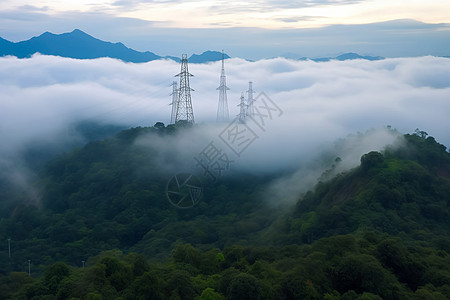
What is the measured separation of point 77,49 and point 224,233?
144 meters

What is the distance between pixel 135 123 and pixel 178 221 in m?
49.7

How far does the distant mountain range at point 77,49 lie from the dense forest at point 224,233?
109 m

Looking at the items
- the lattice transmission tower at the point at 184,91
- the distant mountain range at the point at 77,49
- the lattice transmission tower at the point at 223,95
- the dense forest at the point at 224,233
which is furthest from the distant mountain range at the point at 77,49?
the lattice transmission tower at the point at 184,91

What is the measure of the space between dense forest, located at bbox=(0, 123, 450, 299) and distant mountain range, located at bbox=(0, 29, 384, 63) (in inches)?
4289

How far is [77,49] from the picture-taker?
16300 cm

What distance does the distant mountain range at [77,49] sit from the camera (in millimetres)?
151875

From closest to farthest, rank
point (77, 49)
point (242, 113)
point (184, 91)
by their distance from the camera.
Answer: point (184, 91) → point (242, 113) → point (77, 49)

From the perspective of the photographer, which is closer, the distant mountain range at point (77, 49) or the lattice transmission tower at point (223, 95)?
the lattice transmission tower at point (223, 95)

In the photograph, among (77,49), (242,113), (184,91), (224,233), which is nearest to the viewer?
(224,233)

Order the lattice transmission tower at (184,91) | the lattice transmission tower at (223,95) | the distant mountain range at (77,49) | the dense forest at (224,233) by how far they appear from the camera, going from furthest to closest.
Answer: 1. the distant mountain range at (77,49)
2. the lattice transmission tower at (223,95)
3. the lattice transmission tower at (184,91)
4. the dense forest at (224,233)

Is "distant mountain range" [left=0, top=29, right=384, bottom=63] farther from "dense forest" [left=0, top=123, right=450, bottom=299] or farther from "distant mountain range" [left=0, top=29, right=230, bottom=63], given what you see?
"dense forest" [left=0, top=123, right=450, bottom=299]

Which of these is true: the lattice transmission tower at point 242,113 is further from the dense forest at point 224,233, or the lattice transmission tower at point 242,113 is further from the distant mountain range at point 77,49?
the distant mountain range at point 77,49

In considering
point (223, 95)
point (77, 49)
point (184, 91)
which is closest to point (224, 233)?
point (184, 91)

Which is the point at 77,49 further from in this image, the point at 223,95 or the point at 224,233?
the point at 224,233
